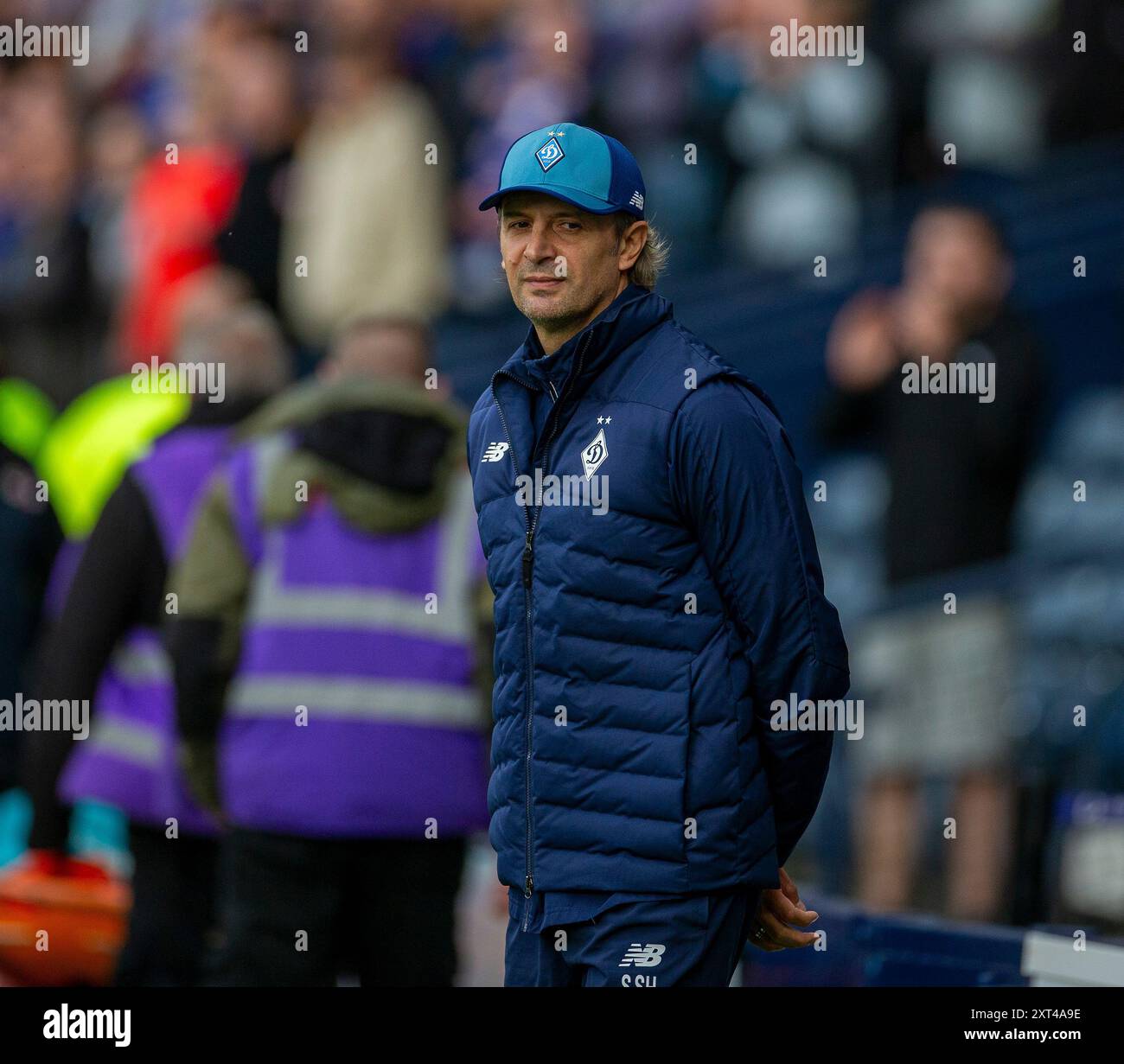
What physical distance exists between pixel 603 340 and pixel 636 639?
0.53m

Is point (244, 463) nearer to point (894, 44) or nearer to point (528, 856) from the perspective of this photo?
point (528, 856)

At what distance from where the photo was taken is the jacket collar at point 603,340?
3.75m

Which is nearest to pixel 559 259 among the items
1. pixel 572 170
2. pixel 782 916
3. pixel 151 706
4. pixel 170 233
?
pixel 572 170

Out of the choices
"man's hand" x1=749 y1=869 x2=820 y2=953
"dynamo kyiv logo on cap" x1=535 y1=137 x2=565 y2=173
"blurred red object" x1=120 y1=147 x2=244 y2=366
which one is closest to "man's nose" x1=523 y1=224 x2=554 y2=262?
"dynamo kyiv logo on cap" x1=535 y1=137 x2=565 y2=173

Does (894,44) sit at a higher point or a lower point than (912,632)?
higher

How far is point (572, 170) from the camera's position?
3.73 metres

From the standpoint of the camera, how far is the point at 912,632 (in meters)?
8.16

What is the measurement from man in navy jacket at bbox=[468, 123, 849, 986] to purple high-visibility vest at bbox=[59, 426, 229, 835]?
220 centimetres

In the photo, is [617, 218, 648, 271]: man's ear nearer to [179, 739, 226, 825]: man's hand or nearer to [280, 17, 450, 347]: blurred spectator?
[179, 739, 226, 825]: man's hand

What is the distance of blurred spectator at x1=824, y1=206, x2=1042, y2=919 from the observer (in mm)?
7762

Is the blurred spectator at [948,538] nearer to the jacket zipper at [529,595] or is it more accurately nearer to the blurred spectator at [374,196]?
the blurred spectator at [374,196]

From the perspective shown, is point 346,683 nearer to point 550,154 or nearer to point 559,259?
point 559,259
